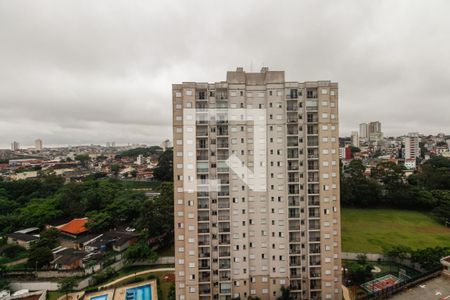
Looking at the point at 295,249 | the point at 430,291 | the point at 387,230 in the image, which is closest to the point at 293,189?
the point at 295,249

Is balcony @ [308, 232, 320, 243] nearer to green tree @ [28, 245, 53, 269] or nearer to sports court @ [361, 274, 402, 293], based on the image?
sports court @ [361, 274, 402, 293]

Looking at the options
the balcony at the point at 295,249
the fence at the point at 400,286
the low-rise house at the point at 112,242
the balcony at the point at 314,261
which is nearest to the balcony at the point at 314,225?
the balcony at the point at 295,249

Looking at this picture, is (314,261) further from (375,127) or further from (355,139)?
(375,127)

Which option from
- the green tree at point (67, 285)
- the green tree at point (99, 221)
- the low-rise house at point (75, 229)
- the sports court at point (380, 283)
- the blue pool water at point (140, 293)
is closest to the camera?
the sports court at point (380, 283)

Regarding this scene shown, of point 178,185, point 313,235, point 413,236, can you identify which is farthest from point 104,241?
point 413,236

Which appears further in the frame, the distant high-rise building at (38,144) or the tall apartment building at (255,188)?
the distant high-rise building at (38,144)

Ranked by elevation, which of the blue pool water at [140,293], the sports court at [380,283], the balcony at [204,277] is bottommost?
the blue pool water at [140,293]

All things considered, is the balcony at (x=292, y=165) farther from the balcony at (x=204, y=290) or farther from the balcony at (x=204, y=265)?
the balcony at (x=204, y=290)
